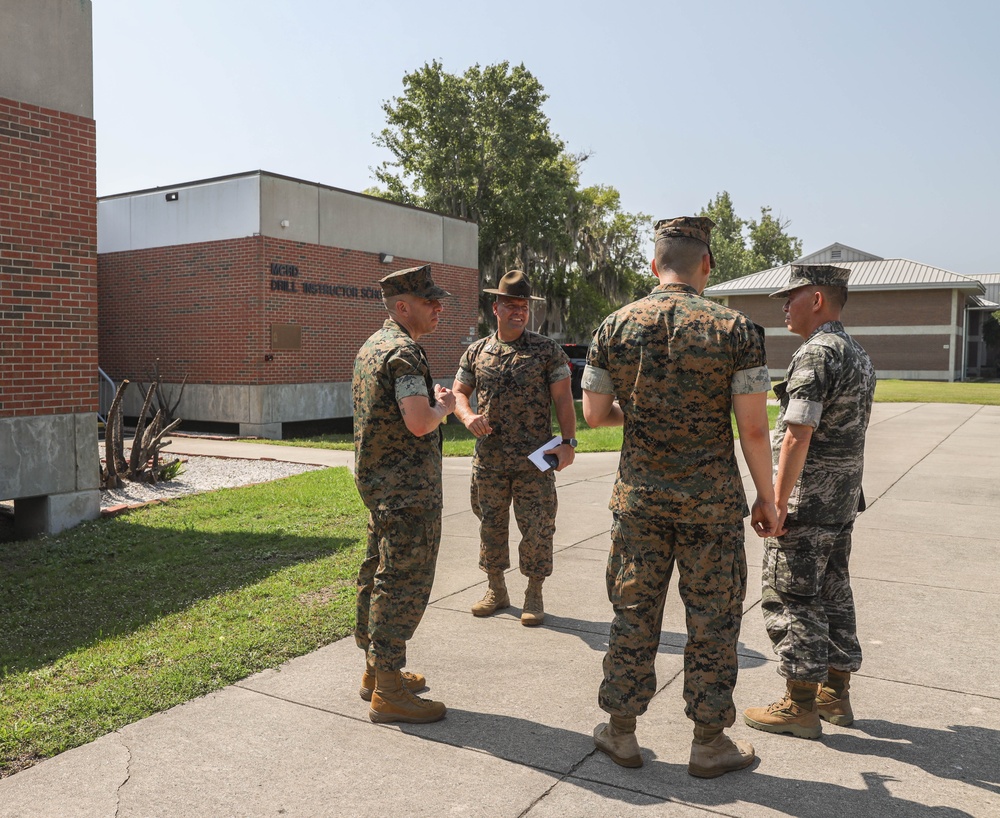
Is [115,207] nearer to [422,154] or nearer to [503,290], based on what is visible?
[503,290]

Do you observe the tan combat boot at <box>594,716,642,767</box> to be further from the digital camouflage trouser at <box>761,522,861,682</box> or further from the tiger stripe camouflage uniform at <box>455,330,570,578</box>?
the tiger stripe camouflage uniform at <box>455,330,570,578</box>

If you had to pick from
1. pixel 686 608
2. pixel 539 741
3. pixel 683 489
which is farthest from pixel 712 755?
pixel 683 489

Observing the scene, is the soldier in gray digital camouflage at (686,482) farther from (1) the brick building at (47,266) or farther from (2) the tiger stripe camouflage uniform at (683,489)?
(1) the brick building at (47,266)

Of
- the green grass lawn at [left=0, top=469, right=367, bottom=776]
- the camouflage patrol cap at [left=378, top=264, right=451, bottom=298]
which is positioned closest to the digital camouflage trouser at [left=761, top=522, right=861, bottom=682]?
the camouflage patrol cap at [left=378, top=264, right=451, bottom=298]

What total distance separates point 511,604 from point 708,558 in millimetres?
2625

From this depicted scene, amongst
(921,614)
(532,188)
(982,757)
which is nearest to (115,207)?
(921,614)

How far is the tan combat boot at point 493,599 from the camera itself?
5.46 meters

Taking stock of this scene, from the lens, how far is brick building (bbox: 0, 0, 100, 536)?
7707 mm

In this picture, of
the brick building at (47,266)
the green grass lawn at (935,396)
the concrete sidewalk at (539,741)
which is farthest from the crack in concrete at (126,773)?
the green grass lawn at (935,396)

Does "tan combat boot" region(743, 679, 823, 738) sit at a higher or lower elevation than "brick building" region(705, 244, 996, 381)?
lower

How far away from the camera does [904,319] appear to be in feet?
152

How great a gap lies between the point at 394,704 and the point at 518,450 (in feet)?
5.96

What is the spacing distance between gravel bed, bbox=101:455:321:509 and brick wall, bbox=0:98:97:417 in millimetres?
1670

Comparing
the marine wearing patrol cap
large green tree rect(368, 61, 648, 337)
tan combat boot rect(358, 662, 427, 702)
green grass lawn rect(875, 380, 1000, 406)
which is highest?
large green tree rect(368, 61, 648, 337)
